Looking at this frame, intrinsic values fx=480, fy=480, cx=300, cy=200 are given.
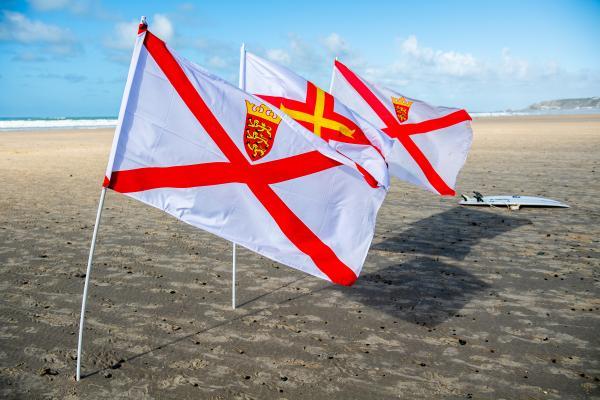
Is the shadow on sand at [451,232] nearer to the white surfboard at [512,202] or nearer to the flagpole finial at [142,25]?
the white surfboard at [512,202]

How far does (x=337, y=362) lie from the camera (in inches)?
188

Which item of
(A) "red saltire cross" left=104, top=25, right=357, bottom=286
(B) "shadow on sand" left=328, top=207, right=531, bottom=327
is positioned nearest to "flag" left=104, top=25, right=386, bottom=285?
(A) "red saltire cross" left=104, top=25, right=357, bottom=286

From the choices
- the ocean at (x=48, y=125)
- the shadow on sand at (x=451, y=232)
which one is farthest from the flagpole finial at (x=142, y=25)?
the ocean at (x=48, y=125)

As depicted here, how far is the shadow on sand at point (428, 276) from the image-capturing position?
6.14 metres

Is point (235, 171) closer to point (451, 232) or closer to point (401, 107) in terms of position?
point (401, 107)

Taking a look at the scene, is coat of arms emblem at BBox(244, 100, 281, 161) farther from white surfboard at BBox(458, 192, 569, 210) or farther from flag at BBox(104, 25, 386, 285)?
white surfboard at BBox(458, 192, 569, 210)

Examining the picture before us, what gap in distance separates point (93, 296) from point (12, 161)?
19438 mm

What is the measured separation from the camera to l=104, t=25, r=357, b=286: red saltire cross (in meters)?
4.48

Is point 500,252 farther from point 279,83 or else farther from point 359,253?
point 279,83

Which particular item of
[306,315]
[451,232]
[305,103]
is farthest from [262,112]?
[451,232]

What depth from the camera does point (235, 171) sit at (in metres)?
4.91

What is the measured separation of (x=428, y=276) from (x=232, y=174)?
3847mm

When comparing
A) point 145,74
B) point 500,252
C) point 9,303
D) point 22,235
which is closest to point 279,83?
point 145,74

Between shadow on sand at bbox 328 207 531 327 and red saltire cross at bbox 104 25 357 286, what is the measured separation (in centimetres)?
150
